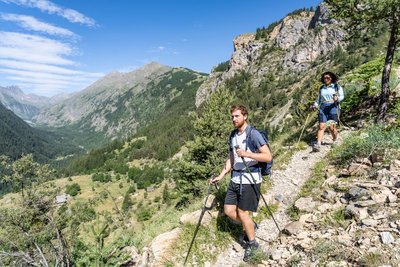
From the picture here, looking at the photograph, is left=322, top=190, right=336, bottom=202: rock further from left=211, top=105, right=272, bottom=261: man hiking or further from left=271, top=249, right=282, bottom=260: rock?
left=211, top=105, right=272, bottom=261: man hiking

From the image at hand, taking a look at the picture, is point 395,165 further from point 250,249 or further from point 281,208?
point 250,249

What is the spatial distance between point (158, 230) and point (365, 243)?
609 cm

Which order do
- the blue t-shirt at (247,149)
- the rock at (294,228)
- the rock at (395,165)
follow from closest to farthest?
the blue t-shirt at (247,149), the rock at (294,228), the rock at (395,165)

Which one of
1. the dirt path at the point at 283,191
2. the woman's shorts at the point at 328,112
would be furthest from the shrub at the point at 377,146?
the woman's shorts at the point at 328,112

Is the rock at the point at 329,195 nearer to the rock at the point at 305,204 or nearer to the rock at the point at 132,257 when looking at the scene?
the rock at the point at 305,204

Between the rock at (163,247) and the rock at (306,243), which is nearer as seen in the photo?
the rock at (306,243)

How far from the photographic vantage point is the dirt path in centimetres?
734

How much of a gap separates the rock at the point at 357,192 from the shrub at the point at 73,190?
13935 centimetres

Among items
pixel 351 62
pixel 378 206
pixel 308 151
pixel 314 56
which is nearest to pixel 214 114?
pixel 308 151

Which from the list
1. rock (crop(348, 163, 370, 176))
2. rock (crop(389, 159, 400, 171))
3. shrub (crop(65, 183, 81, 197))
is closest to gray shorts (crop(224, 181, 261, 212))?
rock (crop(348, 163, 370, 176))

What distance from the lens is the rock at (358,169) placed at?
27.0 ft

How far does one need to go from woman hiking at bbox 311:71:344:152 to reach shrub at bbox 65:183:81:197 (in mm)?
135864

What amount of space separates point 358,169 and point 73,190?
140863mm

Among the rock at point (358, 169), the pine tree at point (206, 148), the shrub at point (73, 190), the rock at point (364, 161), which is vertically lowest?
the shrub at point (73, 190)
